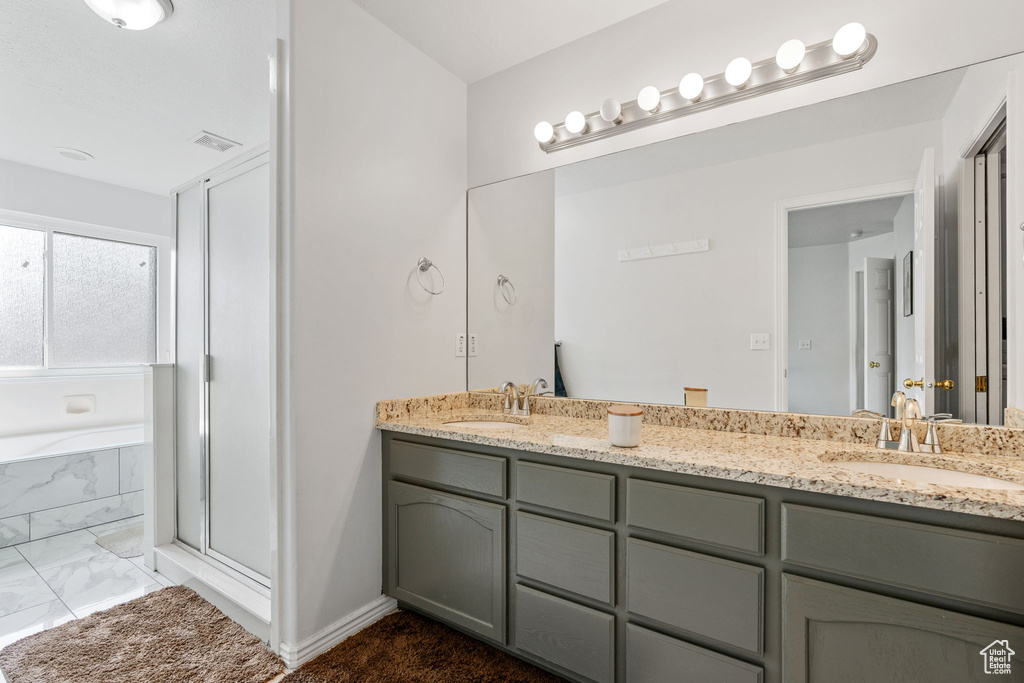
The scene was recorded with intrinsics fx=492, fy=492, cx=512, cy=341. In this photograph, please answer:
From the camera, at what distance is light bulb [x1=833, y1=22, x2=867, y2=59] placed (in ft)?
4.76

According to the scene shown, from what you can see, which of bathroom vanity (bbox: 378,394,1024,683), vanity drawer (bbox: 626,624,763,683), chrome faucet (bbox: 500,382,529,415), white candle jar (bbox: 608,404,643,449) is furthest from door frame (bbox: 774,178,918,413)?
chrome faucet (bbox: 500,382,529,415)

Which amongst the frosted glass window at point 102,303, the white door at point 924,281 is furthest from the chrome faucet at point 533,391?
the frosted glass window at point 102,303

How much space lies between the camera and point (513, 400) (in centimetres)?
226

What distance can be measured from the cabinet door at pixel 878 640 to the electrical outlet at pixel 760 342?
81 centimetres

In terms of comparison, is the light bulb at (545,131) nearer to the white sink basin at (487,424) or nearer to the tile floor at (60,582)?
the white sink basin at (487,424)

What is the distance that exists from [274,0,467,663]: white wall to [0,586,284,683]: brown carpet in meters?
0.21

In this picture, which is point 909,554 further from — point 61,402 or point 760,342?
point 61,402

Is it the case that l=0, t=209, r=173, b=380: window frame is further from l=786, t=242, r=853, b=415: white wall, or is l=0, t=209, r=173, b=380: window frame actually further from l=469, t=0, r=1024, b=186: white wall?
l=786, t=242, r=853, b=415: white wall

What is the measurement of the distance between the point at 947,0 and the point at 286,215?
6.89 ft

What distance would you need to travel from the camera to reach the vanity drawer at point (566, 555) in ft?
4.69

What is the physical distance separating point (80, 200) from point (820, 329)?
4.54m

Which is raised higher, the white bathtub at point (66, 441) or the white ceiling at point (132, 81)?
the white ceiling at point (132, 81)

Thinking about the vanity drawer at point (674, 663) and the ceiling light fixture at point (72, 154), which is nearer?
the vanity drawer at point (674, 663)

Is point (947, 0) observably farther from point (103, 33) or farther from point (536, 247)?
point (103, 33)
